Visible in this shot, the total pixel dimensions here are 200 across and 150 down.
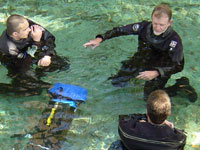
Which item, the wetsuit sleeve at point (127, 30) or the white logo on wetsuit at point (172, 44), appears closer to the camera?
the white logo on wetsuit at point (172, 44)

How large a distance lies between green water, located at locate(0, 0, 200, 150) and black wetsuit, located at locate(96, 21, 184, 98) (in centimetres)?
22

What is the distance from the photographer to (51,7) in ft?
21.6

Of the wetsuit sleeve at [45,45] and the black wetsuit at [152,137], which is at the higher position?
the wetsuit sleeve at [45,45]

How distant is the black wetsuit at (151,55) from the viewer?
3828mm

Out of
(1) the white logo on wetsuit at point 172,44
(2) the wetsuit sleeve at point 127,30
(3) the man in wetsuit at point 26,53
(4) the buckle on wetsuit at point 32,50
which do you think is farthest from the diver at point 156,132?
(4) the buckle on wetsuit at point 32,50

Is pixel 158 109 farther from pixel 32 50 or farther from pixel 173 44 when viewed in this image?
pixel 32 50

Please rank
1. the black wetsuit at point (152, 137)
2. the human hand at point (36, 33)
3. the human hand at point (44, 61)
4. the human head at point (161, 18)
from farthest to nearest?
the human hand at point (36, 33) < the human hand at point (44, 61) < the human head at point (161, 18) < the black wetsuit at point (152, 137)

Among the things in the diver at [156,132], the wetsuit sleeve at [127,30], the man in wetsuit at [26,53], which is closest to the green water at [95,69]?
the man in wetsuit at [26,53]

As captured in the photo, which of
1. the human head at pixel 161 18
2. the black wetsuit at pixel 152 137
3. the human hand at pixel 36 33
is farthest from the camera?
the human hand at pixel 36 33

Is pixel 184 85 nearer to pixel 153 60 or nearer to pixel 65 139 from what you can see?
pixel 153 60

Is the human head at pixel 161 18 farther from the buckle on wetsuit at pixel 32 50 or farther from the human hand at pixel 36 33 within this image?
the buckle on wetsuit at pixel 32 50

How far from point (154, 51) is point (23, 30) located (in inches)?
81.0

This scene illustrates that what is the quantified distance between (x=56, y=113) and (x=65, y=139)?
468 mm

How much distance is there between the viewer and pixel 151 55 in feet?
14.4
